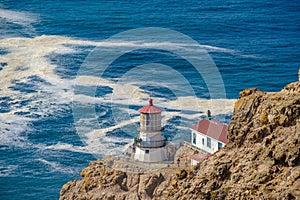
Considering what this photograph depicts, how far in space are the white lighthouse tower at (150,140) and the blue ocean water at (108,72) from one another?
50.7 ft

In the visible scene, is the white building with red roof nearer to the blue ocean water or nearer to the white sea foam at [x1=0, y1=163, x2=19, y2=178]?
the blue ocean water

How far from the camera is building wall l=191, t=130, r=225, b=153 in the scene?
41.9 m

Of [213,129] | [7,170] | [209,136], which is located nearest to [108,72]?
[7,170]

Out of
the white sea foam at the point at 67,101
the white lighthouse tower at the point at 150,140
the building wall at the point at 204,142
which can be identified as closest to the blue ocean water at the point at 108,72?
the white sea foam at the point at 67,101

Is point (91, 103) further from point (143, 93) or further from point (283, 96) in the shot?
point (283, 96)

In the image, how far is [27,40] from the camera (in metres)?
114

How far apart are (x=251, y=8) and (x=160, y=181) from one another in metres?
110

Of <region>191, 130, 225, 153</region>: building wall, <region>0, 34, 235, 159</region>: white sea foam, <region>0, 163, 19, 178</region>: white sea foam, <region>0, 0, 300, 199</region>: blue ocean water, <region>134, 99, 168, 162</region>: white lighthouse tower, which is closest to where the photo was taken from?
<region>191, 130, 225, 153</region>: building wall

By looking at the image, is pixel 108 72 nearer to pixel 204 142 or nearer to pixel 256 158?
pixel 204 142

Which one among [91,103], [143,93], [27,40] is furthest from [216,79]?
[27,40]

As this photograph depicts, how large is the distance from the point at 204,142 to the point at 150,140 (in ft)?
9.64

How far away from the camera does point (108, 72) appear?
313ft

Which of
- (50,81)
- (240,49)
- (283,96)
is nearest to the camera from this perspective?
(283,96)

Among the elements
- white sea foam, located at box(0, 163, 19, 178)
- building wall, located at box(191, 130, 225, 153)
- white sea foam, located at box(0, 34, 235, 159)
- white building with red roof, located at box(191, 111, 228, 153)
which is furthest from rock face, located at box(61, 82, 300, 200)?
white sea foam, located at box(0, 163, 19, 178)
